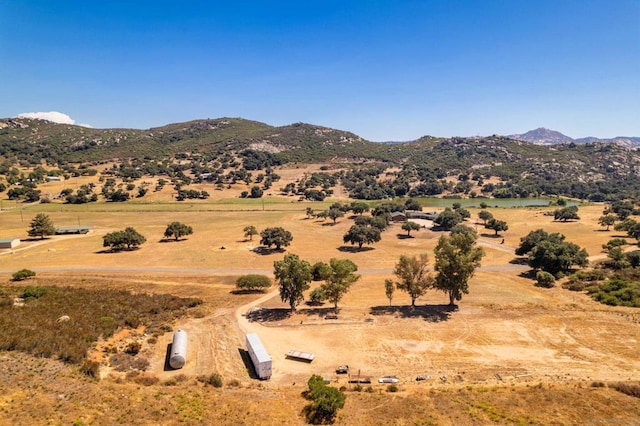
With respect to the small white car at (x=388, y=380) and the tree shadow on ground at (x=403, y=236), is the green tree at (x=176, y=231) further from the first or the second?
the small white car at (x=388, y=380)

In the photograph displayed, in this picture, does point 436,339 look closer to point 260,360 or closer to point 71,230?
point 260,360

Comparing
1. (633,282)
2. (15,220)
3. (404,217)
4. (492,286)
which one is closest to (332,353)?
(492,286)

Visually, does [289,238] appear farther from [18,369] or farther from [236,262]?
[18,369]

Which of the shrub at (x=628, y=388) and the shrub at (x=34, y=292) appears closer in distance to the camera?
the shrub at (x=628, y=388)

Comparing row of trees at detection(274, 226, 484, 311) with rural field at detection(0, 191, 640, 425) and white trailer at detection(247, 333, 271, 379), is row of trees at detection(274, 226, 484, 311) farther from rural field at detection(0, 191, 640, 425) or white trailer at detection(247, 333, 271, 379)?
white trailer at detection(247, 333, 271, 379)

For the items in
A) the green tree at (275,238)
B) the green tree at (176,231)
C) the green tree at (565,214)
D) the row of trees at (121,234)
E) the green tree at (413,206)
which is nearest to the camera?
the row of trees at (121,234)

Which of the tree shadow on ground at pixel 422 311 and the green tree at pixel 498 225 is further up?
the green tree at pixel 498 225

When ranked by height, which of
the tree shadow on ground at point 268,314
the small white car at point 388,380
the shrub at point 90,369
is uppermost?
the shrub at point 90,369

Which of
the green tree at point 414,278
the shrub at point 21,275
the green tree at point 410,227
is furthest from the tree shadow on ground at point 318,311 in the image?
the green tree at point 410,227
